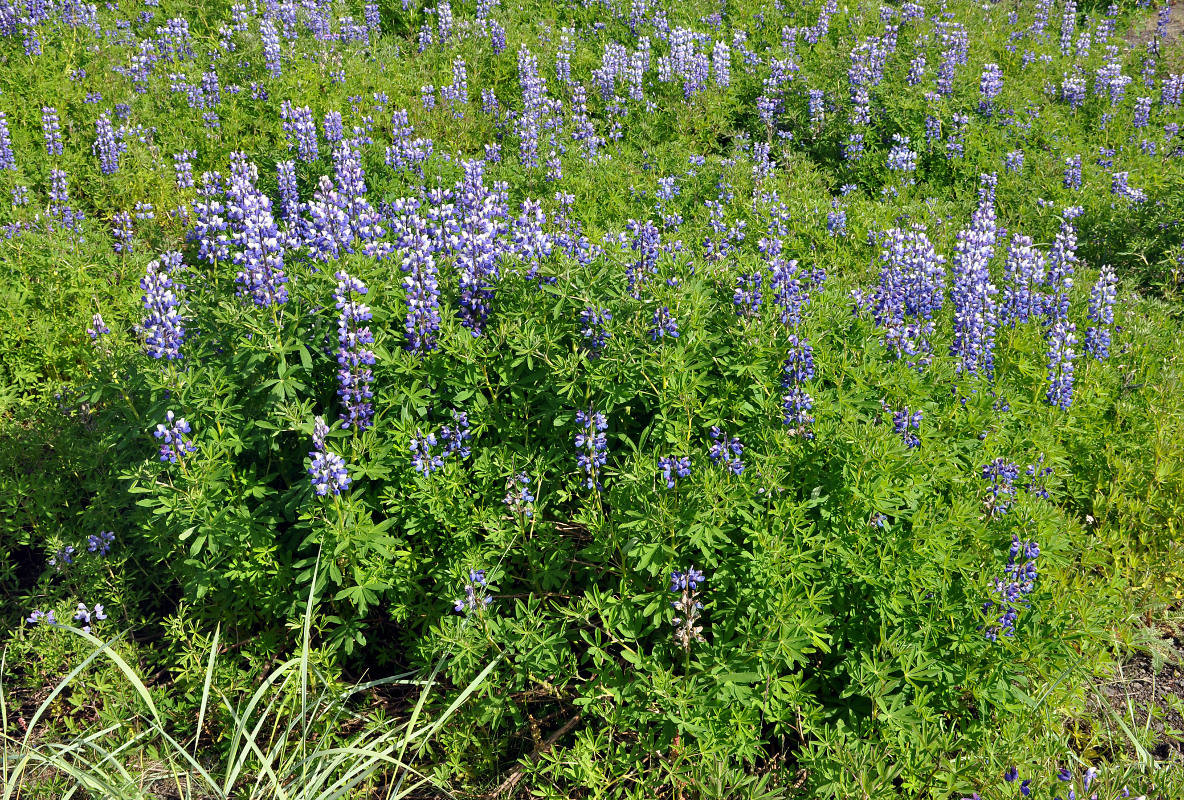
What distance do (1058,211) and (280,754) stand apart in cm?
743

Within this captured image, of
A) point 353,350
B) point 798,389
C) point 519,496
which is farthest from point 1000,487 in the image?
point 353,350

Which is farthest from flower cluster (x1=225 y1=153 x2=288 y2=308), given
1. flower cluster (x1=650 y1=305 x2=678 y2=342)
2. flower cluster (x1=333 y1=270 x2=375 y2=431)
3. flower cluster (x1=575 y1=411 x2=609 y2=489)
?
flower cluster (x1=650 y1=305 x2=678 y2=342)

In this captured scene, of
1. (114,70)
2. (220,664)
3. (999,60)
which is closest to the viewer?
(220,664)

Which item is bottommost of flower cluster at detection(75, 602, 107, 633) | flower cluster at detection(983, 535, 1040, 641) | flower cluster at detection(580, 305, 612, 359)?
flower cluster at detection(75, 602, 107, 633)

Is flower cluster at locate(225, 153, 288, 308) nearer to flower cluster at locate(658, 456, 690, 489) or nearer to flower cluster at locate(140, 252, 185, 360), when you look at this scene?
flower cluster at locate(140, 252, 185, 360)

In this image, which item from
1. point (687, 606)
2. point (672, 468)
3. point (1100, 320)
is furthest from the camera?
point (1100, 320)

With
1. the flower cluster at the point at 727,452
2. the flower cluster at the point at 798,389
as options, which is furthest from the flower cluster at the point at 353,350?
the flower cluster at the point at 798,389

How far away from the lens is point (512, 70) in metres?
9.22

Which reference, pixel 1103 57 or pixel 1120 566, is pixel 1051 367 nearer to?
pixel 1120 566

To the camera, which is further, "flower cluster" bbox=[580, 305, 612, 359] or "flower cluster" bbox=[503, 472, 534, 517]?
"flower cluster" bbox=[580, 305, 612, 359]

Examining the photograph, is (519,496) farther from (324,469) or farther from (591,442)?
(324,469)

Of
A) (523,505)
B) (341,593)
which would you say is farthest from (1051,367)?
(341,593)

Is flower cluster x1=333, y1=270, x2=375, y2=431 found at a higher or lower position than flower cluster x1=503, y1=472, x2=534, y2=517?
higher

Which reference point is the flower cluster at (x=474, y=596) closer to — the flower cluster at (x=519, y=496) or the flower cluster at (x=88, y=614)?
the flower cluster at (x=519, y=496)
